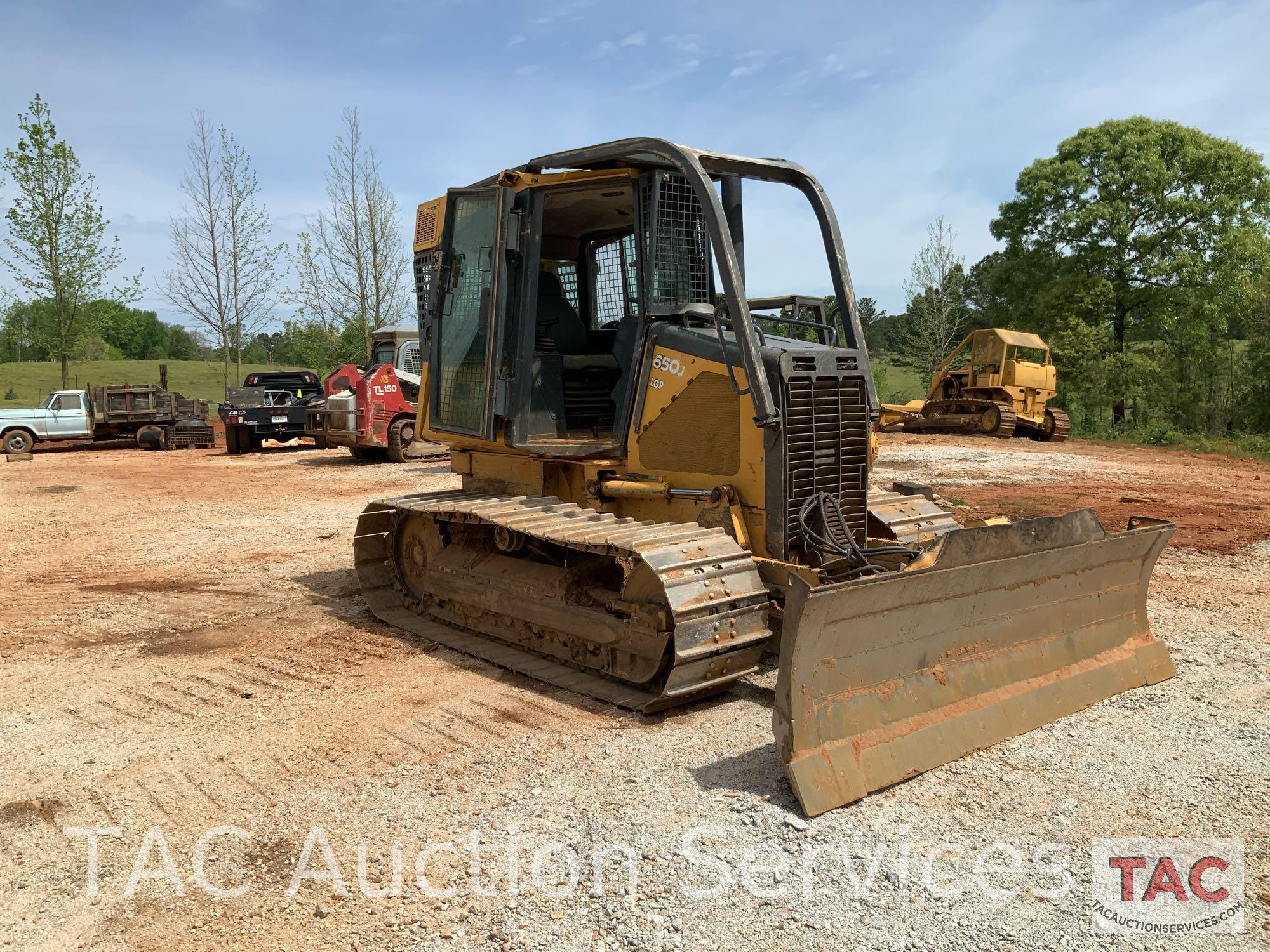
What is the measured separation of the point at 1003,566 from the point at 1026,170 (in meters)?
33.2

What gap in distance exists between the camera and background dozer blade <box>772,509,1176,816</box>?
3.92 metres

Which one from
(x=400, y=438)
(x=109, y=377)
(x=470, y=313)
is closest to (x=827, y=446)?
(x=470, y=313)

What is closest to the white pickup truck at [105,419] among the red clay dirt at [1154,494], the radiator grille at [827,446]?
the red clay dirt at [1154,494]

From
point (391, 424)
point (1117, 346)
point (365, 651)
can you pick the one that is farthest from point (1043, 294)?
point (365, 651)

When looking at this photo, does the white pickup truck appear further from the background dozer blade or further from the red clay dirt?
the background dozer blade

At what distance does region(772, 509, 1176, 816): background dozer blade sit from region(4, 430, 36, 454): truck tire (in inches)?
958

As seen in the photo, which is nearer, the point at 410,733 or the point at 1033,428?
the point at 410,733

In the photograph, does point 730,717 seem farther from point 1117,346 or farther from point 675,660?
point 1117,346

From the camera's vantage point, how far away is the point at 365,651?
248 inches

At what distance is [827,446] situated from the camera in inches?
213

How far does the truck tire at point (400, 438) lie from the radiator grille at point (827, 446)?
1399cm

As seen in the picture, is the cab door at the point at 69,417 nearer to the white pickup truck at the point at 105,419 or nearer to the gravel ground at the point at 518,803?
the white pickup truck at the point at 105,419

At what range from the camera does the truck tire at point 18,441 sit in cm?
2298

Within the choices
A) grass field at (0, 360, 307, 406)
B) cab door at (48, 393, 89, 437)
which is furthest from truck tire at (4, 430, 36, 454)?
grass field at (0, 360, 307, 406)
